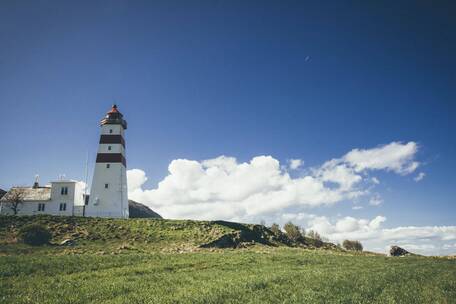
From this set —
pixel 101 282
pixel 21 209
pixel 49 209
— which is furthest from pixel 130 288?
pixel 21 209

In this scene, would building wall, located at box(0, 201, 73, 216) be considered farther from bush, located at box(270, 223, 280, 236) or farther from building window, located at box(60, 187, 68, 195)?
bush, located at box(270, 223, 280, 236)

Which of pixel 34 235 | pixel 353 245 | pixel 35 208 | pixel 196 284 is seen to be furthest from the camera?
pixel 353 245

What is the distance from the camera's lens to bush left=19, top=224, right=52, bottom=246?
36.4 m

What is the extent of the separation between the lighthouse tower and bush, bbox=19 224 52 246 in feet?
59.6

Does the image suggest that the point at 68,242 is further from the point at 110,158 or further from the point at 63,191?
the point at 63,191

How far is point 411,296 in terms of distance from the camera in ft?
43.1

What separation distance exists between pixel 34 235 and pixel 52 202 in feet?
82.0

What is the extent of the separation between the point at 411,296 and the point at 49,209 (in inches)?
2450

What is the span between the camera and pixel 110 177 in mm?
57938

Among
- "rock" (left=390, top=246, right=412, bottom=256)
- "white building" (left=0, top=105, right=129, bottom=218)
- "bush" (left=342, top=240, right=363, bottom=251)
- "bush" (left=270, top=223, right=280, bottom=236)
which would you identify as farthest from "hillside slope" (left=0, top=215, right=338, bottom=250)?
"bush" (left=342, top=240, right=363, bottom=251)

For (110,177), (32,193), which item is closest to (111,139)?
(110,177)

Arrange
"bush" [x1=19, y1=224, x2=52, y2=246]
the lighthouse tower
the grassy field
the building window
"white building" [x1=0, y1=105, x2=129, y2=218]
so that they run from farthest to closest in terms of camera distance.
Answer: the building window
"white building" [x1=0, y1=105, x2=129, y2=218]
the lighthouse tower
"bush" [x1=19, y1=224, x2=52, y2=246]
the grassy field

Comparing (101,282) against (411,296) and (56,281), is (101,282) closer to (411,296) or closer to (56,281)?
(56,281)

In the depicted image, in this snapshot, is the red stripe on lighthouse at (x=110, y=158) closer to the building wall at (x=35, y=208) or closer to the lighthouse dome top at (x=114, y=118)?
the lighthouse dome top at (x=114, y=118)
